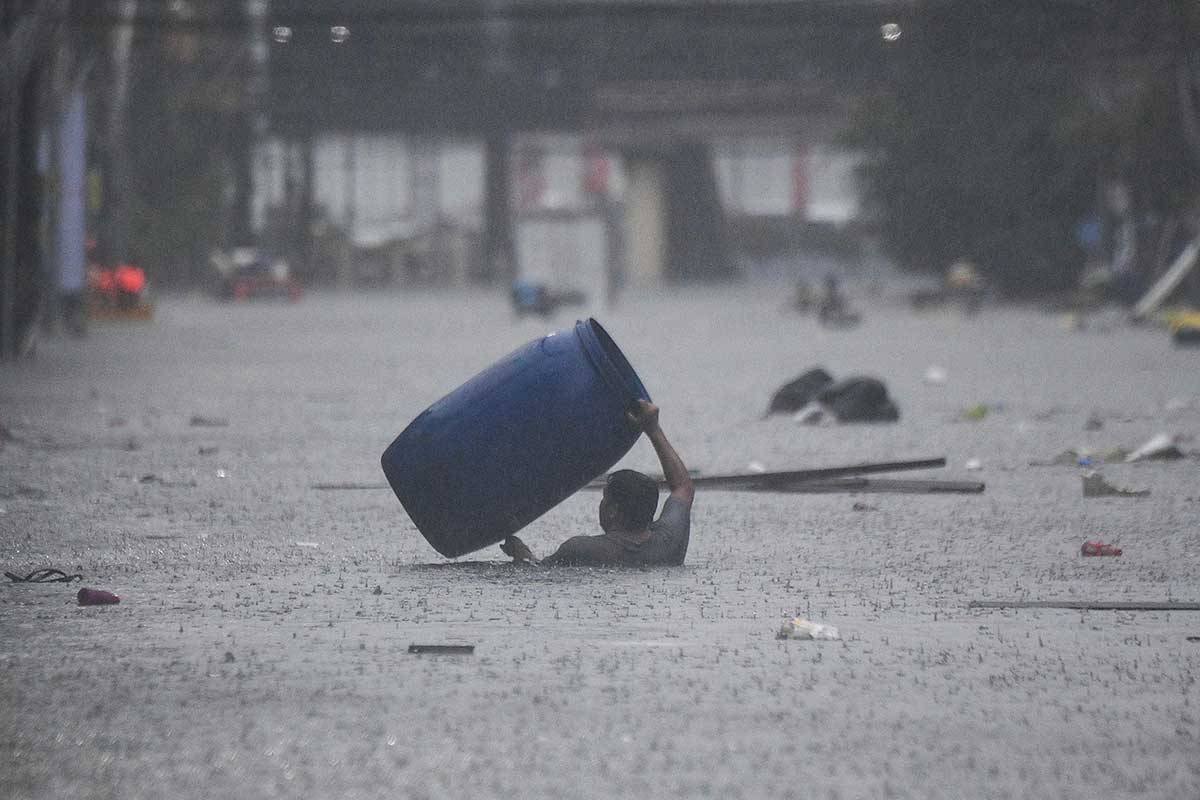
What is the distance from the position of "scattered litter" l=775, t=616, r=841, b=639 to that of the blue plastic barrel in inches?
54.5

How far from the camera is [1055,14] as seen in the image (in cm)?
4500

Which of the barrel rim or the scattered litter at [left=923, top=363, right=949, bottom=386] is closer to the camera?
the barrel rim

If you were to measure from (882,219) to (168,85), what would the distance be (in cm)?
2125

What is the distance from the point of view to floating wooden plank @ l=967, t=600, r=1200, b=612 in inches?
287

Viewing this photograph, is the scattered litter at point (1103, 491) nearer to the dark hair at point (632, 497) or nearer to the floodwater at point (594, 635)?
the floodwater at point (594, 635)

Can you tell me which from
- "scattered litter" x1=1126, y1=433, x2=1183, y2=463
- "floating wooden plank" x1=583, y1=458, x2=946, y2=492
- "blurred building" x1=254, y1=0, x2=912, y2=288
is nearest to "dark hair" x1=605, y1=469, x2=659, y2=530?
"floating wooden plank" x1=583, y1=458, x2=946, y2=492

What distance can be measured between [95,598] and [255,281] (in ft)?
170

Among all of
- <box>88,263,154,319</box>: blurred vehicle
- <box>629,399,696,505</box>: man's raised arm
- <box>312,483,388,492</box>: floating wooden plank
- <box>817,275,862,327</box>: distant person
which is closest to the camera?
<box>629,399,696,505</box>: man's raised arm

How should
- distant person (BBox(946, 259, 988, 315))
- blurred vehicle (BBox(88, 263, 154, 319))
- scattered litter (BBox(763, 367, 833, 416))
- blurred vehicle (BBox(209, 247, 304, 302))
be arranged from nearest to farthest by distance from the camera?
1. scattered litter (BBox(763, 367, 833, 416))
2. blurred vehicle (BBox(88, 263, 154, 319))
3. distant person (BBox(946, 259, 988, 315))
4. blurred vehicle (BBox(209, 247, 304, 302))

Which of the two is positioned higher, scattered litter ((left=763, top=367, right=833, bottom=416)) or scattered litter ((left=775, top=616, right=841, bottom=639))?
scattered litter ((left=775, top=616, right=841, bottom=639))

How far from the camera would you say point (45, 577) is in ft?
26.1

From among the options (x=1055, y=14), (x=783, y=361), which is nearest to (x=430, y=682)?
(x=783, y=361)

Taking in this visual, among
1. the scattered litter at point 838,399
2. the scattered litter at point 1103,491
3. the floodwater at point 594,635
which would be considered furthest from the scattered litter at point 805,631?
the scattered litter at point 838,399

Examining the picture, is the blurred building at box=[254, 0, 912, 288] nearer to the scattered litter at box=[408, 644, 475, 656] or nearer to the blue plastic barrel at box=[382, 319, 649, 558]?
the blue plastic barrel at box=[382, 319, 649, 558]
